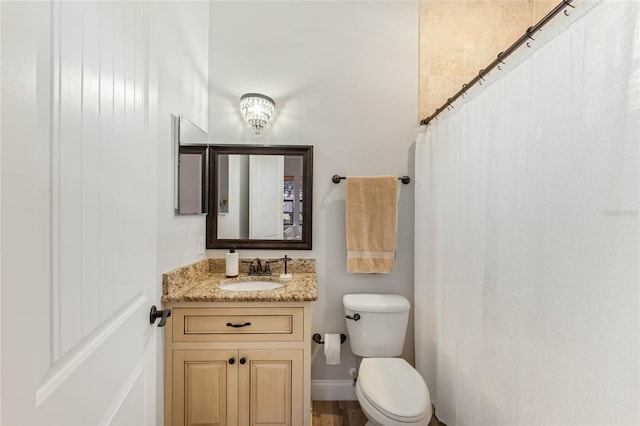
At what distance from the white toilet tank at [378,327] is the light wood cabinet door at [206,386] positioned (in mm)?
725

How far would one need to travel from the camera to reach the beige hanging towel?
5.90 feet

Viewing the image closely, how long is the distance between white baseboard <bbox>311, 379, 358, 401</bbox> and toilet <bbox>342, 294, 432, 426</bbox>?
27 centimetres

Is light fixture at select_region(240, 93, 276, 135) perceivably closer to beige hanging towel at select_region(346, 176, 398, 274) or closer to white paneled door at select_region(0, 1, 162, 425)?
beige hanging towel at select_region(346, 176, 398, 274)

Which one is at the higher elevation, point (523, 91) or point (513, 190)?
point (523, 91)

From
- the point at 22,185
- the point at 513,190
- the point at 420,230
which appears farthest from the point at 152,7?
the point at 420,230

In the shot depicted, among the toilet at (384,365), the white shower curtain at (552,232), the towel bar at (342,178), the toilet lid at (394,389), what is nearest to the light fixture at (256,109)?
the towel bar at (342,178)

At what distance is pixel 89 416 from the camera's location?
1.88ft

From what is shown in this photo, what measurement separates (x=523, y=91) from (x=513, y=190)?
0.34m

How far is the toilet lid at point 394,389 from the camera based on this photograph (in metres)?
1.19

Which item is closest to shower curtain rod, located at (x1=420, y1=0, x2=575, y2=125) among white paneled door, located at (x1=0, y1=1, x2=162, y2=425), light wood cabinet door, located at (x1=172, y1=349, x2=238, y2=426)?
white paneled door, located at (x1=0, y1=1, x2=162, y2=425)

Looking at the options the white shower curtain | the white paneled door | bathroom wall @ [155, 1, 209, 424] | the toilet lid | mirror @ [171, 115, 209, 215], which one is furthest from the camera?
mirror @ [171, 115, 209, 215]

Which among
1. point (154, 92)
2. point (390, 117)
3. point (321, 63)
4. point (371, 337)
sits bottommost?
point (371, 337)

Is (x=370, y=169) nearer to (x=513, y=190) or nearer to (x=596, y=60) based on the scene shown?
(x=513, y=190)

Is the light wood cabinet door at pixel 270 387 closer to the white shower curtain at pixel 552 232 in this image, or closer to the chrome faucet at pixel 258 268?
the chrome faucet at pixel 258 268
